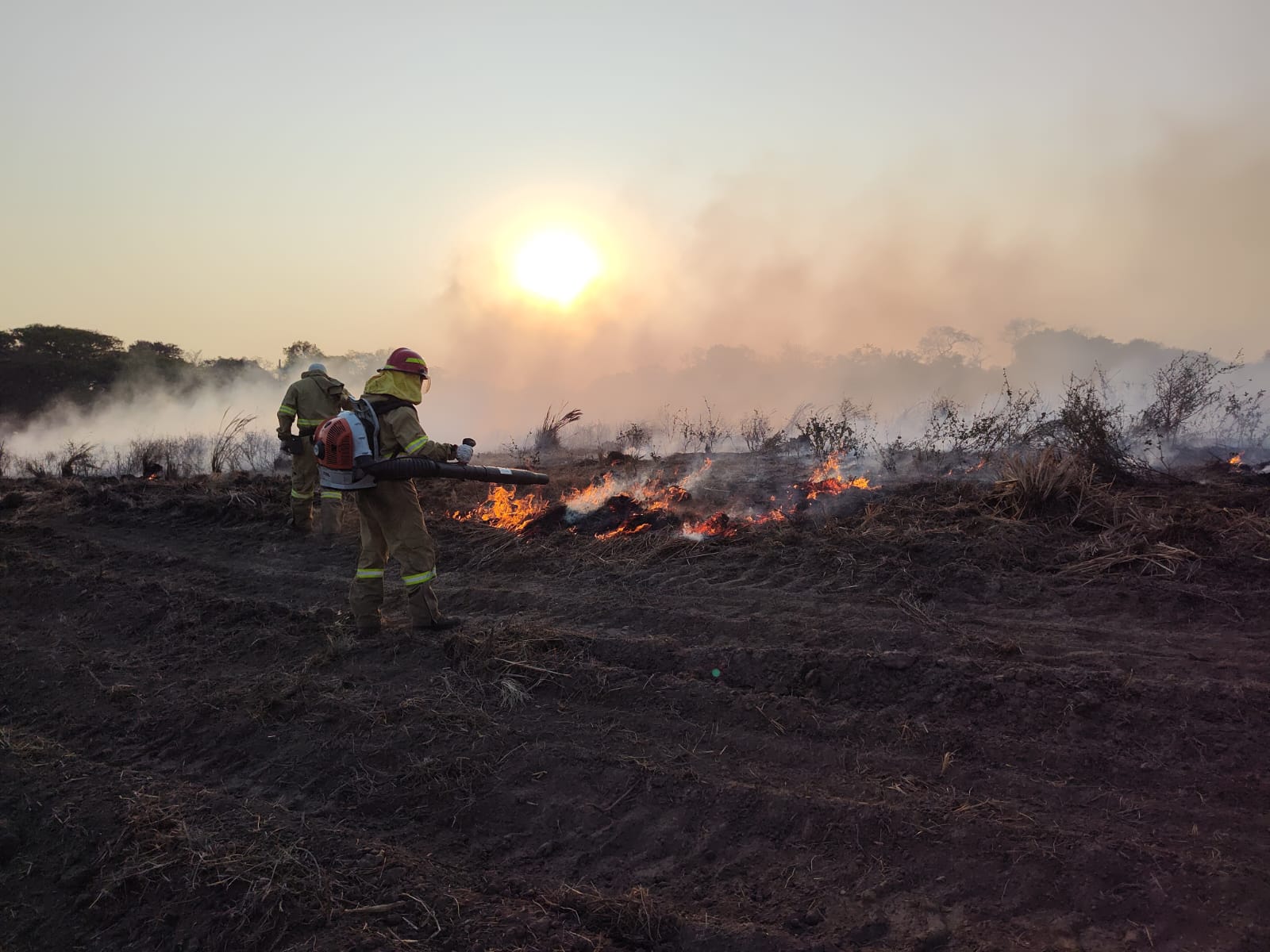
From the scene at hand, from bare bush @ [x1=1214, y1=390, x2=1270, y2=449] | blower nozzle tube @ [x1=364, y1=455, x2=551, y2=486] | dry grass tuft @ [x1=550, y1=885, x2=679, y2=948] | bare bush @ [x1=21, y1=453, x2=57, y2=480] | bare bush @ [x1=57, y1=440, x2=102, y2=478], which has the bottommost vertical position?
dry grass tuft @ [x1=550, y1=885, x2=679, y2=948]

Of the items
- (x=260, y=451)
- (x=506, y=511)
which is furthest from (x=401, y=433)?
(x=260, y=451)

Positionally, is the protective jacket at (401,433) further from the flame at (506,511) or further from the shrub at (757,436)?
the shrub at (757,436)

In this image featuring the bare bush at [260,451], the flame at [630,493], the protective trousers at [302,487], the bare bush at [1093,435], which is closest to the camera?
the bare bush at [1093,435]

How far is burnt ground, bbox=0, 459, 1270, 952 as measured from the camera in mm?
2783

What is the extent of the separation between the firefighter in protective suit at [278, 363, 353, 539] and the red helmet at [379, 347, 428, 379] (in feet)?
13.1

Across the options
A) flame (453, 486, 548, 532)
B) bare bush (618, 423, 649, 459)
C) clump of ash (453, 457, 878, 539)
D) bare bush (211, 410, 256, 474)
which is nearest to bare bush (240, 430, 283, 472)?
bare bush (211, 410, 256, 474)

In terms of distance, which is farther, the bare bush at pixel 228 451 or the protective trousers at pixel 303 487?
the bare bush at pixel 228 451

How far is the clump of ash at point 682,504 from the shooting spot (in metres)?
8.00

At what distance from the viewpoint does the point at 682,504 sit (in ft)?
28.7

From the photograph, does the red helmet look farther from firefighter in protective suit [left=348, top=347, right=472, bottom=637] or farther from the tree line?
the tree line

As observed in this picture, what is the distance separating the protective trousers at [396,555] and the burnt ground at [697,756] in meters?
0.30

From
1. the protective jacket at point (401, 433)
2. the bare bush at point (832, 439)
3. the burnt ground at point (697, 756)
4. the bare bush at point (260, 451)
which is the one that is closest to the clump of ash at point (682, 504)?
the bare bush at point (832, 439)

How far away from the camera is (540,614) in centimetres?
599

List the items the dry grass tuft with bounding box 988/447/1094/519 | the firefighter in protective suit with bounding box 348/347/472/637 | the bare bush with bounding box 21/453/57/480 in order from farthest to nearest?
1. the bare bush with bounding box 21/453/57/480
2. the dry grass tuft with bounding box 988/447/1094/519
3. the firefighter in protective suit with bounding box 348/347/472/637
